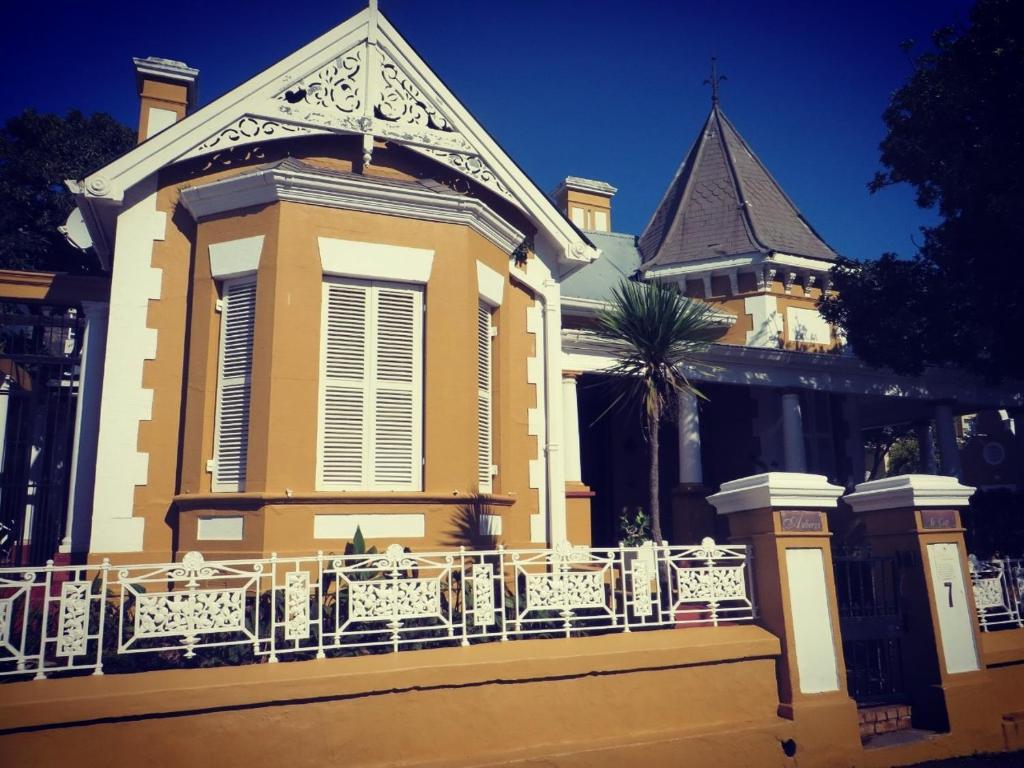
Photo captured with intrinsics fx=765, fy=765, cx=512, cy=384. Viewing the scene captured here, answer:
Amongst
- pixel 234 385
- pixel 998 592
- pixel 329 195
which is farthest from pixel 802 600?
pixel 329 195

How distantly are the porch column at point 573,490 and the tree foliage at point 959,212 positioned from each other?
501cm

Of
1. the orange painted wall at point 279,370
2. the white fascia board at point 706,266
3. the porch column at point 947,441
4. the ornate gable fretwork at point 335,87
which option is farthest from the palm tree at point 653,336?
the porch column at point 947,441

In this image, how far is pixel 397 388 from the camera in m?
7.58

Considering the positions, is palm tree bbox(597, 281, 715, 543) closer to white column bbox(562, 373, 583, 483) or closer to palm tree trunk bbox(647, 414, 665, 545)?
palm tree trunk bbox(647, 414, 665, 545)

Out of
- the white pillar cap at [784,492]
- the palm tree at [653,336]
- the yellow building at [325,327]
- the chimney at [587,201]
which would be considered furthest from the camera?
the chimney at [587,201]

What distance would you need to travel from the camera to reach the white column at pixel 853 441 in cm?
1470

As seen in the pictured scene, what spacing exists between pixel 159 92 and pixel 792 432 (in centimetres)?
1098

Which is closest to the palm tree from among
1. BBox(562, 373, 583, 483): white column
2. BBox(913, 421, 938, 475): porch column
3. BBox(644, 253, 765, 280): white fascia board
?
BBox(562, 373, 583, 483): white column

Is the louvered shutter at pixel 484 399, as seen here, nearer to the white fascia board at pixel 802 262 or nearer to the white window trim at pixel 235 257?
the white window trim at pixel 235 257

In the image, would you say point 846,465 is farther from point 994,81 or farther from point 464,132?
point 464,132

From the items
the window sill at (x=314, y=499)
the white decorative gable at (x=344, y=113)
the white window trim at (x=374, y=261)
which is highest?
the white decorative gable at (x=344, y=113)

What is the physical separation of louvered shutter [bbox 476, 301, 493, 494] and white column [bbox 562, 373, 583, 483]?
214 cm

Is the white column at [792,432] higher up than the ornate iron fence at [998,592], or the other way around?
the white column at [792,432]

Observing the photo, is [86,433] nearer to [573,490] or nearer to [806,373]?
[573,490]
